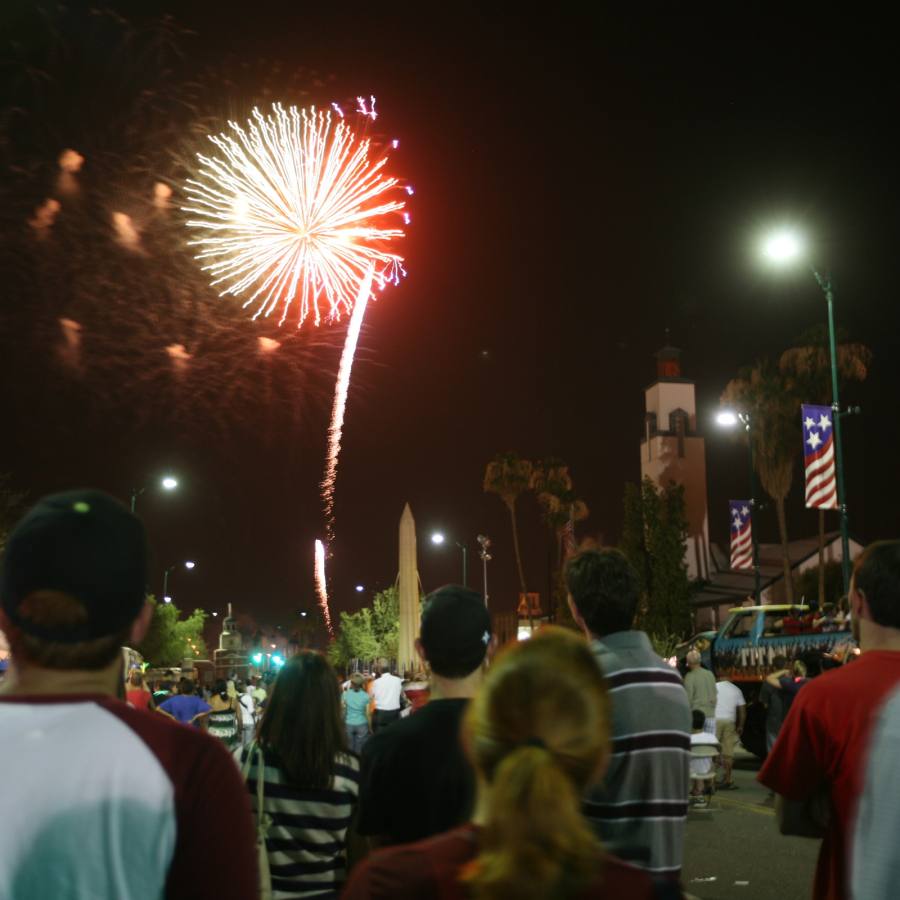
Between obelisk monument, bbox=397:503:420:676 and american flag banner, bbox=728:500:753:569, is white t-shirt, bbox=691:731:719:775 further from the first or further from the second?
obelisk monument, bbox=397:503:420:676

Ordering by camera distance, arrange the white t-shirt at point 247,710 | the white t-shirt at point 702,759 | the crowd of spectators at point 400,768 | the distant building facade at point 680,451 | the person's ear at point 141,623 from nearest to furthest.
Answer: the crowd of spectators at point 400,768 → the person's ear at point 141,623 → the white t-shirt at point 702,759 → the white t-shirt at point 247,710 → the distant building facade at point 680,451

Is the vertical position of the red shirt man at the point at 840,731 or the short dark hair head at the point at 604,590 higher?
the short dark hair head at the point at 604,590

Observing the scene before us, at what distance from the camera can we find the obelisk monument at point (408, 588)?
148 ft

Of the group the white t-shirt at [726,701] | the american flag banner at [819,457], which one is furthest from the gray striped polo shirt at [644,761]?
the american flag banner at [819,457]

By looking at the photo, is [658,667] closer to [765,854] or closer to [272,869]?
[272,869]

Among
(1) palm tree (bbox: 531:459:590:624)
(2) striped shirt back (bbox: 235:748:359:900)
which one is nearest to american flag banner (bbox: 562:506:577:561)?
(1) palm tree (bbox: 531:459:590:624)

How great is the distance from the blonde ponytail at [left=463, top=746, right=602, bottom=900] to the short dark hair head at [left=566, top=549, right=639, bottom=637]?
2.36 m

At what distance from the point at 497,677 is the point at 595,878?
0.39 metres

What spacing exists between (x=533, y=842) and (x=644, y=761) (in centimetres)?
222

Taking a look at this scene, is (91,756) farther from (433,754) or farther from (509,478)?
(509,478)

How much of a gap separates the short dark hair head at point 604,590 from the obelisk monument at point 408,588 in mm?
40550

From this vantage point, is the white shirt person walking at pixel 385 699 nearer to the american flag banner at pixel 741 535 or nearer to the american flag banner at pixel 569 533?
the american flag banner at pixel 741 535

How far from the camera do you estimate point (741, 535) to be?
4203cm

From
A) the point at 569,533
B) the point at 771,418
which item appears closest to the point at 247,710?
the point at 771,418
